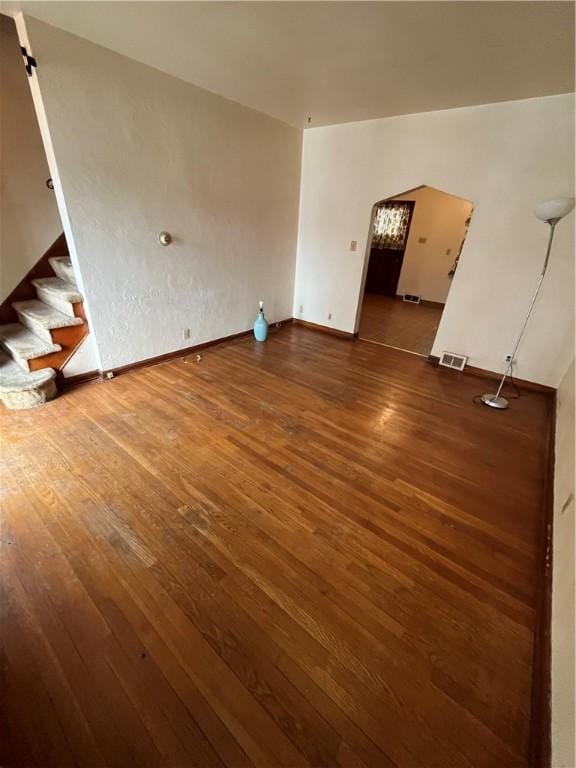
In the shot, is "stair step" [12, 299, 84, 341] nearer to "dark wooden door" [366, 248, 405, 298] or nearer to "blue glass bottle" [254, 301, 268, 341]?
"blue glass bottle" [254, 301, 268, 341]

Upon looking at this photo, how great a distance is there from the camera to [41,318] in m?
2.76

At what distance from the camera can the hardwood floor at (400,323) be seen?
4.77 meters

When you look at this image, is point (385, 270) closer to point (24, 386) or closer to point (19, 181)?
point (19, 181)

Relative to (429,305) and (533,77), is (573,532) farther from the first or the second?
(429,305)

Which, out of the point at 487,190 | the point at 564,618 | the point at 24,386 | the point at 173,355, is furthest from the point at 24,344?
the point at 487,190

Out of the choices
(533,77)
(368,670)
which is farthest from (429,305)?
(368,670)

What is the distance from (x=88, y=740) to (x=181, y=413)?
6.40ft

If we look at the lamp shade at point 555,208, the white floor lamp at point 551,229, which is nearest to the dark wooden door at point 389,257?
the white floor lamp at point 551,229

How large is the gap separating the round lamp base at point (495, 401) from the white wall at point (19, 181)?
15.9 feet

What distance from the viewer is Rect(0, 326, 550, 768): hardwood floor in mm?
1051

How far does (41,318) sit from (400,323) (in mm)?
5158

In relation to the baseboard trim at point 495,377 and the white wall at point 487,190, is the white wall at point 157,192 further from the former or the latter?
the baseboard trim at point 495,377

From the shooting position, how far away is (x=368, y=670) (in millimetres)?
1211

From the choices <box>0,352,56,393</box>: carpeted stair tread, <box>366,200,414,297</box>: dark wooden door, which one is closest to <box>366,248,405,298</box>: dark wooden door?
<box>366,200,414,297</box>: dark wooden door
